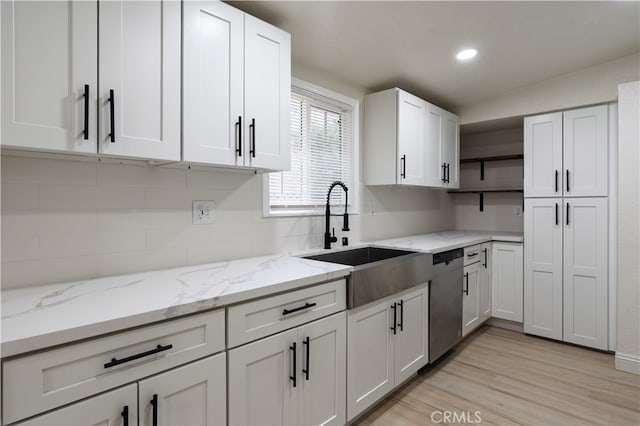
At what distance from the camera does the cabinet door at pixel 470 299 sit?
9.75 ft

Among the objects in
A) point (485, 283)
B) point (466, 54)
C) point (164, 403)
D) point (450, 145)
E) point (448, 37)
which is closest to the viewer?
point (164, 403)

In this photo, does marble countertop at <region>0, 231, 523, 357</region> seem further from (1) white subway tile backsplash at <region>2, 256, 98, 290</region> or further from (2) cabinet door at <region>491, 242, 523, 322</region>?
(2) cabinet door at <region>491, 242, 523, 322</region>

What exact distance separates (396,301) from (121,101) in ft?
6.05

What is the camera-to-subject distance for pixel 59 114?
1.16 metres

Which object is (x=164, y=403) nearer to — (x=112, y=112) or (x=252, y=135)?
(x=112, y=112)

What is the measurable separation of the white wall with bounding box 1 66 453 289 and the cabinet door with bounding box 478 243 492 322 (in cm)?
208

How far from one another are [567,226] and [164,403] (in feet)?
11.2

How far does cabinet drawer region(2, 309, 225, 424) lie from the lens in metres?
0.86

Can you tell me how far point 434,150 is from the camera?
10.7 ft

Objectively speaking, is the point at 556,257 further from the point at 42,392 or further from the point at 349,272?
the point at 42,392

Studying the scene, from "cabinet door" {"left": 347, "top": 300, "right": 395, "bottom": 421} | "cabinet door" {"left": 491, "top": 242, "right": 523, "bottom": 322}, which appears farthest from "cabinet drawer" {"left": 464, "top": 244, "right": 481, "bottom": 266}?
"cabinet door" {"left": 347, "top": 300, "right": 395, "bottom": 421}

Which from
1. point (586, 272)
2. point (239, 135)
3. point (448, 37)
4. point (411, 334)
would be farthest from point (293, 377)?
point (586, 272)

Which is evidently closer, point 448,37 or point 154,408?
point 154,408

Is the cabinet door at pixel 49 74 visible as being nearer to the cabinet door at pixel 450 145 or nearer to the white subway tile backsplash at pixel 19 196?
the white subway tile backsplash at pixel 19 196
